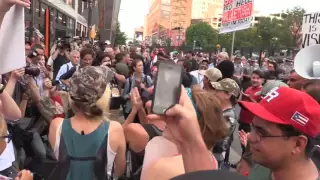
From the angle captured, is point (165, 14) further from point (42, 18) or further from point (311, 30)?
point (311, 30)

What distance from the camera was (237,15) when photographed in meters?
12.8

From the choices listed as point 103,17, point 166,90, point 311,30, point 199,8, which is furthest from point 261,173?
point 199,8

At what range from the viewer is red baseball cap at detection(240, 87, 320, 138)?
1953 mm

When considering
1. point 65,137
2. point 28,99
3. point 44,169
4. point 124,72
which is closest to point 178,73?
point 65,137

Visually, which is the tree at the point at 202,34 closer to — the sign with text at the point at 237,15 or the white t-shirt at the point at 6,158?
the sign with text at the point at 237,15

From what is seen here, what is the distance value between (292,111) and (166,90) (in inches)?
30.9

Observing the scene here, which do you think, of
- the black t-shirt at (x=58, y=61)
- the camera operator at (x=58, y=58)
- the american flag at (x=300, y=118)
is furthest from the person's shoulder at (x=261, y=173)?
the black t-shirt at (x=58, y=61)

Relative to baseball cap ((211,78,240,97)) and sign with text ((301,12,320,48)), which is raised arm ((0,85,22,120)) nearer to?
baseball cap ((211,78,240,97))

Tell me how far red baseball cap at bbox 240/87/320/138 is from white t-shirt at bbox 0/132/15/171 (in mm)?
1920

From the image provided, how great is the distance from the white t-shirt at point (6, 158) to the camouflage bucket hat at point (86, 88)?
2.62 feet

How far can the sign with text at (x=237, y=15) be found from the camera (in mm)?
11892

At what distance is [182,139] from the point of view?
1.55 m

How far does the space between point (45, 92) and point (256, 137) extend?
4002 mm

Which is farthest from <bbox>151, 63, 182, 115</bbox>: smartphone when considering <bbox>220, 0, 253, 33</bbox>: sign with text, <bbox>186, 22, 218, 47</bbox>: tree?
<bbox>186, 22, 218, 47</bbox>: tree
